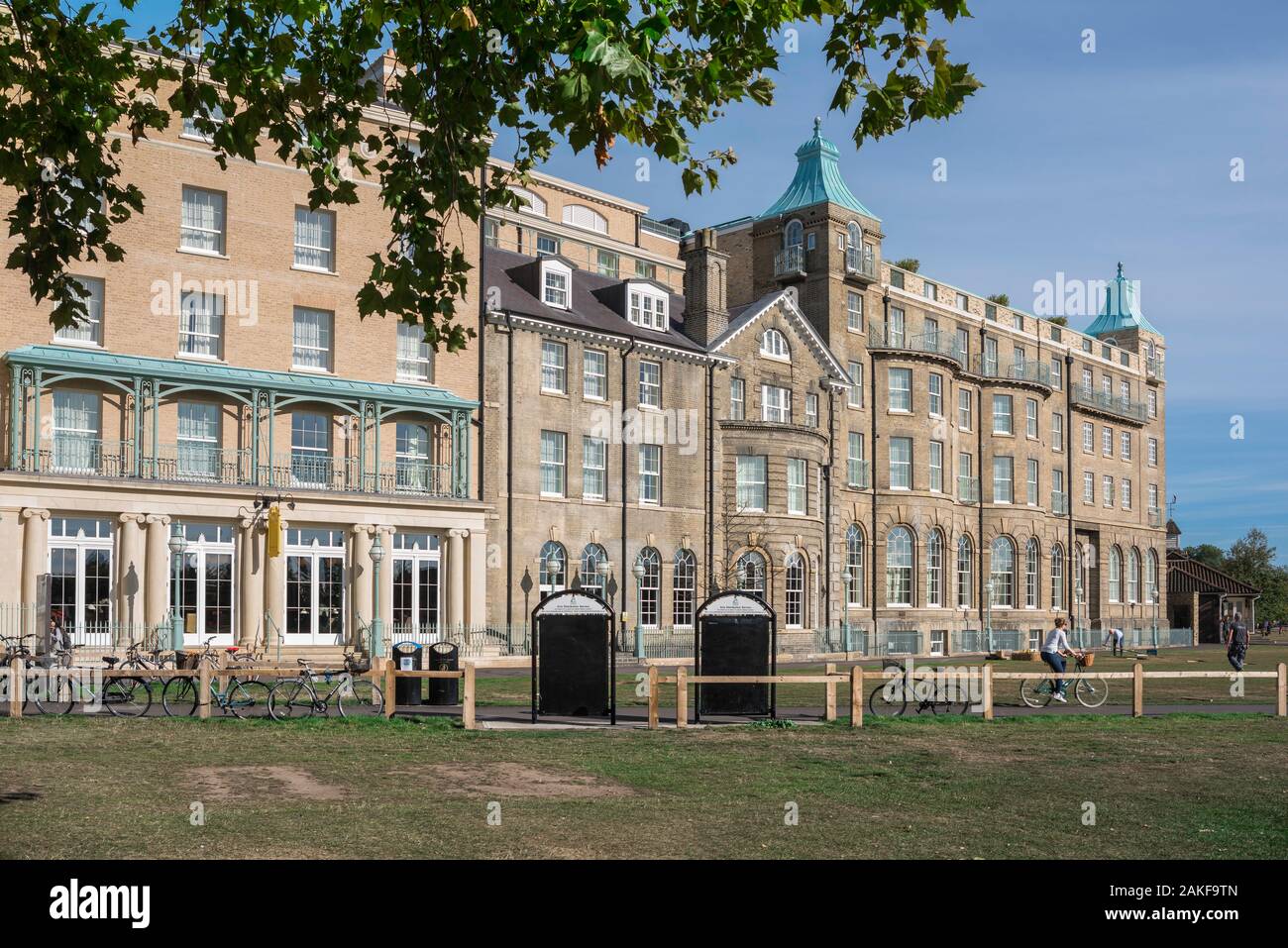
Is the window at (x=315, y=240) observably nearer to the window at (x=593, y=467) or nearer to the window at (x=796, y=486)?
the window at (x=593, y=467)

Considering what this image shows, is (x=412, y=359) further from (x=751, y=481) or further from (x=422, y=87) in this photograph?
(x=422, y=87)

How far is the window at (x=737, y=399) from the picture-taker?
50531mm

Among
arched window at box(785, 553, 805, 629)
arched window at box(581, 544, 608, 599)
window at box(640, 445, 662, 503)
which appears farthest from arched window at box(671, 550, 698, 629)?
arched window at box(785, 553, 805, 629)

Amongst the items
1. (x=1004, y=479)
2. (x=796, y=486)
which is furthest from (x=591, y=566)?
(x=1004, y=479)

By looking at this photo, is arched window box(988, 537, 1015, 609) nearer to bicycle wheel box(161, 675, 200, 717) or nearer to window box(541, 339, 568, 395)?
window box(541, 339, 568, 395)

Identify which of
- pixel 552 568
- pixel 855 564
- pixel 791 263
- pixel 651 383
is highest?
pixel 791 263

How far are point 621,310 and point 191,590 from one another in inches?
772

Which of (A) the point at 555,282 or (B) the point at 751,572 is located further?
(B) the point at 751,572

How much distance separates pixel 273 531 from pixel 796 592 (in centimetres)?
2309

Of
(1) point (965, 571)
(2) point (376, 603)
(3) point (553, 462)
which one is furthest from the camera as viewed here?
(1) point (965, 571)

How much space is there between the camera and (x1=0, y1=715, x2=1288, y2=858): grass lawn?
11.1m

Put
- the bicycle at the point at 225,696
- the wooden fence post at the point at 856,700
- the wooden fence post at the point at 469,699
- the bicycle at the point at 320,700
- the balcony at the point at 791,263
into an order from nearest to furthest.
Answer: the wooden fence post at the point at 469,699 → the wooden fence post at the point at 856,700 → the bicycle at the point at 320,700 → the bicycle at the point at 225,696 → the balcony at the point at 791,263

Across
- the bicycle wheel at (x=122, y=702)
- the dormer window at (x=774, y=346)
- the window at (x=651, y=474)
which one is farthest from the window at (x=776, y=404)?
the bicycle wheel at (x=122, y=702)

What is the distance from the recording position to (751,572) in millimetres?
50438
